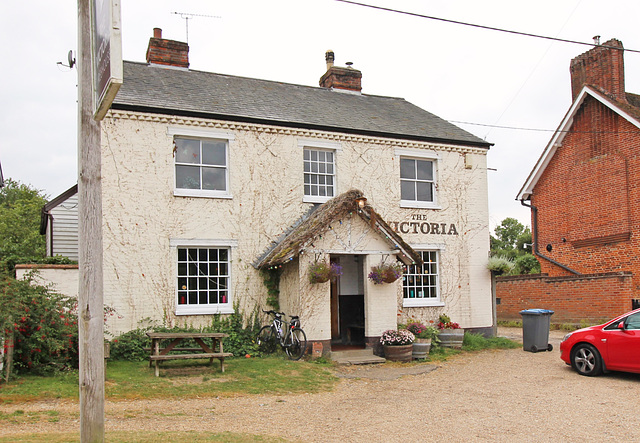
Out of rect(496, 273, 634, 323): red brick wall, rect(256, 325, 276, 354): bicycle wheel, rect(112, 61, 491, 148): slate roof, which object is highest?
rect(112, 61, 491, 148): slate roof

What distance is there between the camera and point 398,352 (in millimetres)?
14008

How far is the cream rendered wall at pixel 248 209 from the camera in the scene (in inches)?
534

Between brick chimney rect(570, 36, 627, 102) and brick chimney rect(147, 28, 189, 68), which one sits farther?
brick chimney rect(570, 36, 627, 102)

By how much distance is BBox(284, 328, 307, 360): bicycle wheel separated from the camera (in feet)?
44.2

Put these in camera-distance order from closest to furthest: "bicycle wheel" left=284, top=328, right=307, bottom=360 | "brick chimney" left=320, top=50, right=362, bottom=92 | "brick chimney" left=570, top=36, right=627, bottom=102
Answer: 1. "bicycle wheel" left=284, top=328, right=307, bottom=360
2. "brick chimney" left=320, top=50, right=362, bottom=92
3. "brick chimney" left=570, top=36, right=627, bottom=102

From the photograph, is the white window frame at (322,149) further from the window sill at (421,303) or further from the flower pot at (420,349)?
the flower pot at (420,349)

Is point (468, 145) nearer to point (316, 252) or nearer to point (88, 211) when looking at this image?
point (316, 252)

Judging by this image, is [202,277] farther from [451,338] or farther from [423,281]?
[451,338]

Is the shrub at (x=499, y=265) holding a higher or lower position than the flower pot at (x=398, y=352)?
higher

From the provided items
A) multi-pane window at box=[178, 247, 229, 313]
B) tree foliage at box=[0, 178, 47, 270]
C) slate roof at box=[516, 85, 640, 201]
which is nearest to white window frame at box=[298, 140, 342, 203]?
multi-pane window at box=[178, 247, 229, 313]

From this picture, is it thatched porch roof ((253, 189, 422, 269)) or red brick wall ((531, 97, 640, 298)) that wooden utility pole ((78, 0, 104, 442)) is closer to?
thatched porch roof ((253, 189, 422, 269))

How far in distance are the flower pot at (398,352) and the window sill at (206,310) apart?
399 centimetres

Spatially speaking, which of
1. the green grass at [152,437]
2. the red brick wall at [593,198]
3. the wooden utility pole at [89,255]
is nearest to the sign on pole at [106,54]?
the wooden utility pole at [89,255]

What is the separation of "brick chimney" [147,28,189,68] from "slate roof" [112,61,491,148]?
0.30m
